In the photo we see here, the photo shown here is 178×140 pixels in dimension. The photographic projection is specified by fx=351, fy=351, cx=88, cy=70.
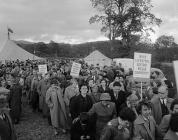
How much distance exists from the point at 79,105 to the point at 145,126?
2848 millimetres

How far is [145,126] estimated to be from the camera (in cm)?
518

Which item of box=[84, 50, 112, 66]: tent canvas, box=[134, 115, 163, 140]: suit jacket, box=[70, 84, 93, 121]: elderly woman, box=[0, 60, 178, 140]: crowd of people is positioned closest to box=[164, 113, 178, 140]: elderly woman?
box=[0, 60, 178, 140]: crowd of people

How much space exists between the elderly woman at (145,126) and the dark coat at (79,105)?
2.35 metres

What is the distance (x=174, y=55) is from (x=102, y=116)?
33.9 metres

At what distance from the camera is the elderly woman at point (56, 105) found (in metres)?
9.77

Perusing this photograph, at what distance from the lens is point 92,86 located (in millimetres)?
9414

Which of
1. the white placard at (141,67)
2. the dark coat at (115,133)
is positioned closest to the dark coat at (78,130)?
the dark coat at (115,133)

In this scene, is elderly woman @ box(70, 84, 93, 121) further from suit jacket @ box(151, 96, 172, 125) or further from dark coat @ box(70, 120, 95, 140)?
suit jacket @ box(151, 96, 172, 125)

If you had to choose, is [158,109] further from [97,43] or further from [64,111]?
[97,43]

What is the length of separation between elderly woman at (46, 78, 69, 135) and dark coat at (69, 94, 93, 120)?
1914 mm

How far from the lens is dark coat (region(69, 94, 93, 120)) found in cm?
781

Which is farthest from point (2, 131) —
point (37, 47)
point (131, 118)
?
point (37, 47)

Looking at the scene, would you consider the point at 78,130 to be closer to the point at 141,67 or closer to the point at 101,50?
the point at 141,67

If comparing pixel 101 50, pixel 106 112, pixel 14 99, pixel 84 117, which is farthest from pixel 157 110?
pixel 101 50
